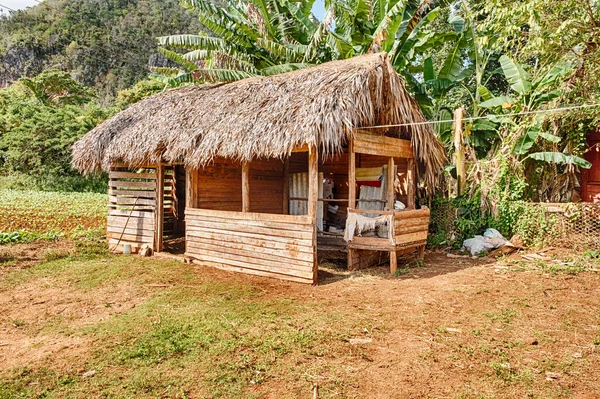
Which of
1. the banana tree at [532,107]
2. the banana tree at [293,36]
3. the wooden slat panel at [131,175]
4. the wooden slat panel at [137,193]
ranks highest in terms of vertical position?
the banana tree at [293,36]

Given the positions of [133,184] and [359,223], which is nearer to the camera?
[359,223]

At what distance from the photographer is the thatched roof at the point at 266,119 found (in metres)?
6.61

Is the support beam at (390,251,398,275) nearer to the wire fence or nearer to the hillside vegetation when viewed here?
the wire fence

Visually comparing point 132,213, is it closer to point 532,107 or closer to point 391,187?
point 391,187

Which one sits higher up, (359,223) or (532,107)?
(532,107)

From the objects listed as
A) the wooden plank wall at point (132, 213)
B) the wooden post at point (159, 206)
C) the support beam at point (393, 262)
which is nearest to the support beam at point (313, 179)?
the support beam at point (393, 262)

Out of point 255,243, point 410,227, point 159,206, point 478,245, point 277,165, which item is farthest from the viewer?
point 277,165

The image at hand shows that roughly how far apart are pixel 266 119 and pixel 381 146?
226cm

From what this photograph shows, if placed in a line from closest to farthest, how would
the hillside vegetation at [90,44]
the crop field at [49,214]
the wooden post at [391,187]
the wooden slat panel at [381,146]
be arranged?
the wooden slat panel at [381,146] < the wooden post at [391,187] < the crop field at [49,214] < the hillside vegetation at [90,44]

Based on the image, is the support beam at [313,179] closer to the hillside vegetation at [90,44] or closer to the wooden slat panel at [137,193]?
the wooden slat panel at [137,193]

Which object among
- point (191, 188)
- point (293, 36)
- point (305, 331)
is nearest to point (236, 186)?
point (191, 188)

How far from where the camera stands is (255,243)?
722cm

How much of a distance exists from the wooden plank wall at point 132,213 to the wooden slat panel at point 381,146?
4881 millimetres

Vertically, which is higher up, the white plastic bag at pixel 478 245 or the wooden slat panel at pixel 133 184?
the wooden slat panel at pixel 133 184
